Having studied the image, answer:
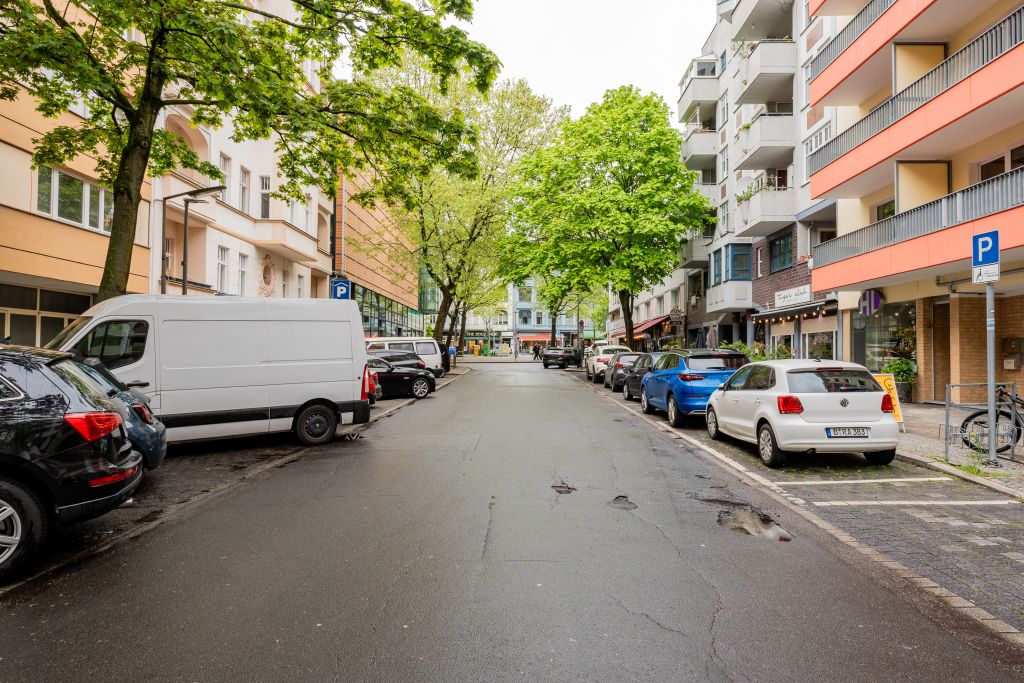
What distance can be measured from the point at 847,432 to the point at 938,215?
9616 millimetres

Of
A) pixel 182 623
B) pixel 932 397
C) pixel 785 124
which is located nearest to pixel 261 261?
pixel 785 124

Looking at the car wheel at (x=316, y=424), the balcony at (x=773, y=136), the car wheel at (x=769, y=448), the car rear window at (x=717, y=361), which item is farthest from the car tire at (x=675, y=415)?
the balcony at (x=773, y=136)

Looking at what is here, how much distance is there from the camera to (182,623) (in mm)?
3674

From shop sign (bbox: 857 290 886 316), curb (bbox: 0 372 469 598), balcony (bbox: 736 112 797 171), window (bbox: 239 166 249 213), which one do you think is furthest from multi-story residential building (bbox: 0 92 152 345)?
balcony (bbox: 736 112 797 171)

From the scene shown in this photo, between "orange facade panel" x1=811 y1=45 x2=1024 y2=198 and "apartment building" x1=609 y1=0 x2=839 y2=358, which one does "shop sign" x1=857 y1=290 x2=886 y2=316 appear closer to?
"apartment building" x1=609 y1=0 x2=839 y2=358

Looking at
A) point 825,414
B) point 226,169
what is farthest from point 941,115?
point 226,169

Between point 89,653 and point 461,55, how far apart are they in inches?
368

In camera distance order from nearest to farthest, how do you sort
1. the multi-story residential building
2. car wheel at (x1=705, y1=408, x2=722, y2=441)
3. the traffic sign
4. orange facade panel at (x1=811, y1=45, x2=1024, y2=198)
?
car wheel at (x1=705, y1=408, x2=722, y2=441) → orange facade panel at (x1=811, y1=45, x2=1024, y2=198) → the multi-story residential building → the traffic sign

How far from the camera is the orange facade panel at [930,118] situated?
1314cm

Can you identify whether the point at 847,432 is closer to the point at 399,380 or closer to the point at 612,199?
the point at 399,380

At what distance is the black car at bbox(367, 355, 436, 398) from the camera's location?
20406 millimetres

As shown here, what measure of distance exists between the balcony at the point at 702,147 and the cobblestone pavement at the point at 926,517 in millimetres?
28207

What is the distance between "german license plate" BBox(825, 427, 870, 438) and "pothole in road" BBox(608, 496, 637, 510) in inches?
133

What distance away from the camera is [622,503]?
21.6ft
